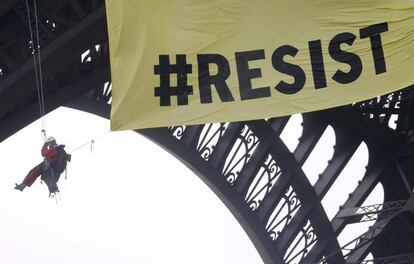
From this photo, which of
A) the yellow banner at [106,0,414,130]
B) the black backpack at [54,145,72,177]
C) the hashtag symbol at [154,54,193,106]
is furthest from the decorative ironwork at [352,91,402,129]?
the hashtag symbol at [154,54,193,106]

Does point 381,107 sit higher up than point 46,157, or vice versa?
point 381,107

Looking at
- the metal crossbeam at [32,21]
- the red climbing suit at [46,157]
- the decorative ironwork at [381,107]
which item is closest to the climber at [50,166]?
the red climbing suit at [46,157]

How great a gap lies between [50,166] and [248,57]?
9.81 feet

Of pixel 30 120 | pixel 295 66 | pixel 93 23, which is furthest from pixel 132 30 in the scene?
pixel 30 120

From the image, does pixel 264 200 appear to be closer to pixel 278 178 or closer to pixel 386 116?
pixel 278 178

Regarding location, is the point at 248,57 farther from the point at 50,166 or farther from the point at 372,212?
the point at 372,212

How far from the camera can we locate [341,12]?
910 centimetres

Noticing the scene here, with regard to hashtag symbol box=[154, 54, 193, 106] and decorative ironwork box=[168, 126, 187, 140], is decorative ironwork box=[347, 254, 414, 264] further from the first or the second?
hashtag symbol box=[154, 54, 193, 106]

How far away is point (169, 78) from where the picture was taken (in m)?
8.79

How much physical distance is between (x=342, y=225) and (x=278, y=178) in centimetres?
178

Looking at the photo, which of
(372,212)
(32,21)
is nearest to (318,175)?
(372,212)

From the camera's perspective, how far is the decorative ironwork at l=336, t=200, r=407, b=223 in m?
19.6

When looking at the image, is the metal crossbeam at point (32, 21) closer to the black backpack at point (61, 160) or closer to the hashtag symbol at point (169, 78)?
the black backpack at point (61, 160)

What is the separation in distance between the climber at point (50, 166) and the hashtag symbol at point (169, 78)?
7.24 feet
